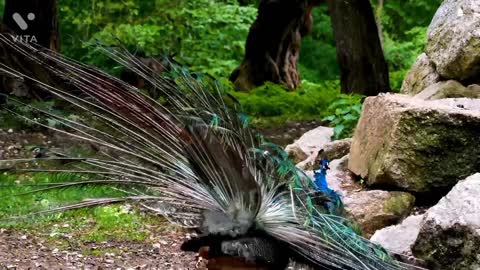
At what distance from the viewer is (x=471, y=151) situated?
210 inches

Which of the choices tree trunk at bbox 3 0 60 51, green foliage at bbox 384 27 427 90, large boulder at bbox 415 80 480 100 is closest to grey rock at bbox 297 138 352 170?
large boulder at bbox 415 80 480 100

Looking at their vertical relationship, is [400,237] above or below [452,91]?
below

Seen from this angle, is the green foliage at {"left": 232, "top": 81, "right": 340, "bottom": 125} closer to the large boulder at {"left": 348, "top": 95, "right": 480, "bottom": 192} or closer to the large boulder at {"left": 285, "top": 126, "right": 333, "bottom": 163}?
the large boulder at {"left": 285, "top": 126, "right": 333, "bottom": 163}

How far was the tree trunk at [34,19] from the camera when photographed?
404 inches

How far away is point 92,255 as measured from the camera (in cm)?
543

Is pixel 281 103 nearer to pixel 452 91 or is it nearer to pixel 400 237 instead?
pixel 452 91

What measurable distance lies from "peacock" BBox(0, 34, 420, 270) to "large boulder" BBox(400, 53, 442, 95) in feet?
12.4

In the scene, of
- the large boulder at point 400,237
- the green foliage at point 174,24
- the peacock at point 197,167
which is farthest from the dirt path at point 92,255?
the green foliage at point 174,24

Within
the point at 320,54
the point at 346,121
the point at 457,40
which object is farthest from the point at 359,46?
the point at 320,54

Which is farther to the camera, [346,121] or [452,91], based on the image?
[346,121]

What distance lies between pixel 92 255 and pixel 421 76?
3.52m

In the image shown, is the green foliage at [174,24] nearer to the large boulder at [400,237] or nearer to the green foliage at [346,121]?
the green foliage at [346,121]

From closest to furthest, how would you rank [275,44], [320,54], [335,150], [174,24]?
[335,150]
[275,44]
[174,24]
[320,54]

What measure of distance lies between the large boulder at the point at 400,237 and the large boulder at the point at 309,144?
8.49 ft
